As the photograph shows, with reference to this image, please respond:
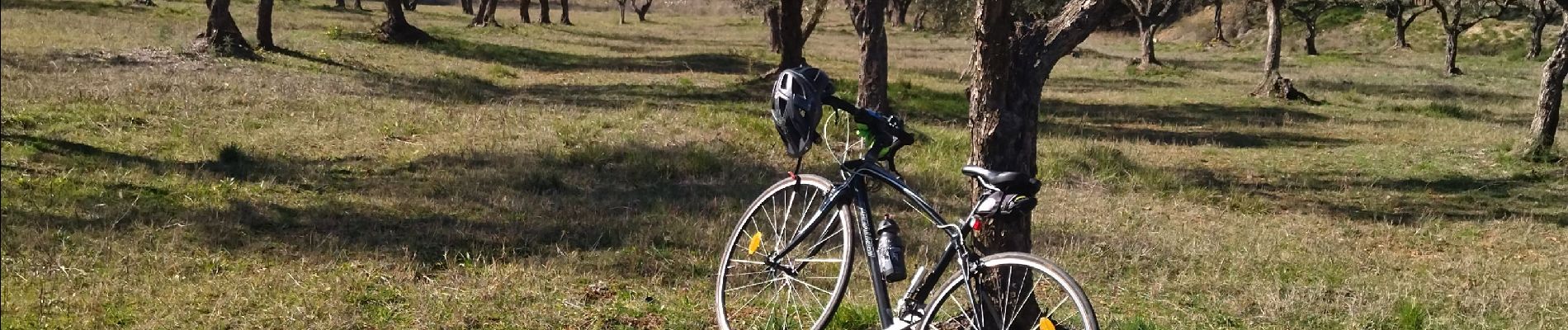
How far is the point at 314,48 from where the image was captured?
2111cm

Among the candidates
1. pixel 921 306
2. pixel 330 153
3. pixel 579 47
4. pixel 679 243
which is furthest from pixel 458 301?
pixel 579 47

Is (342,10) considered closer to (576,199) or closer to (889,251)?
(576,199)

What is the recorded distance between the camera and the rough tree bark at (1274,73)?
21.8 meters

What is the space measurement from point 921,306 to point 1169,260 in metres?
3.90

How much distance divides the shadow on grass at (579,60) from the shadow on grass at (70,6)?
27.9 feet

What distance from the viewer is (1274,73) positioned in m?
23.0

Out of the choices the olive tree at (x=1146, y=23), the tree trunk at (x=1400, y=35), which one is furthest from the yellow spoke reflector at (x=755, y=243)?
the tree trunk at (x=1400, y=35)

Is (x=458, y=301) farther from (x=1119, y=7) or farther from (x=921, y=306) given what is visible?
(x=1119, y=7)

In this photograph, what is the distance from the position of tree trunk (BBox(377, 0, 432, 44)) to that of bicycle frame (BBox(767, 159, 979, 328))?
22.8m

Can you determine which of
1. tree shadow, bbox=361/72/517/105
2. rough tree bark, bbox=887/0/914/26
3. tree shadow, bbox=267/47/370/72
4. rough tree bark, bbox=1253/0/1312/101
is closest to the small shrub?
tree shadow, bbox=361/72/517/105

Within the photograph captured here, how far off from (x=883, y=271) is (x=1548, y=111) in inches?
516

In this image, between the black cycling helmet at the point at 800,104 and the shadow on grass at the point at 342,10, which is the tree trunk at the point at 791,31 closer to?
the black cycling helmet at the point at 800,104

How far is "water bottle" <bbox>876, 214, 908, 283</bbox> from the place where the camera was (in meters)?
3.96

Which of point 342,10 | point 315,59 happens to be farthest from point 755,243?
point 342,10
